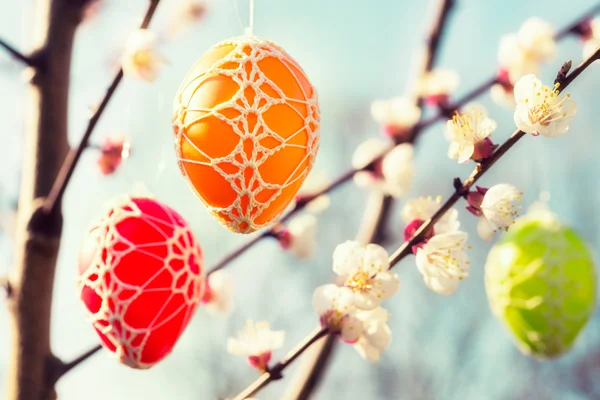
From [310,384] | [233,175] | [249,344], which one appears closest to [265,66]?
[233,175]

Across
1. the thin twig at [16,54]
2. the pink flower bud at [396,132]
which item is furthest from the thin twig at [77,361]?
the pink flower bud at [396,132]

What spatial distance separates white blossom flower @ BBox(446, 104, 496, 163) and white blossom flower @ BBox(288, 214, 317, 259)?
1.73ft

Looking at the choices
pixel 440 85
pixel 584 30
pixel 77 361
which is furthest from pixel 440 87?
pixel 77 361

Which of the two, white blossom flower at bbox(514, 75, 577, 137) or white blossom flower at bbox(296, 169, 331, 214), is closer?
white blossom flower at bbox(514, 75, 577, 137)

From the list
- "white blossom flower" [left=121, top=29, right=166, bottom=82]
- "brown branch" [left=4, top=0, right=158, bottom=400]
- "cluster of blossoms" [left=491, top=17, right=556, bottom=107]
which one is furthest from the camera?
"cluster of blossoms" [left=491, top=17, right=556, bottom=107]

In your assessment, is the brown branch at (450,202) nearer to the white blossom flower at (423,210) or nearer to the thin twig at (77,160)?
the white blossom flower at (423,210)

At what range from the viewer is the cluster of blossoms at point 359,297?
2.23 feet

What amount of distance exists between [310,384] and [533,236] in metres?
0.49

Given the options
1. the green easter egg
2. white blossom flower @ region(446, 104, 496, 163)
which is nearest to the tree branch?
the green easter egg

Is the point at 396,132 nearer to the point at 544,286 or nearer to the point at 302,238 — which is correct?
the point at 302,238

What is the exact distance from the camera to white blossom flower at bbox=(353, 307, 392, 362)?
→ 0.77 meters

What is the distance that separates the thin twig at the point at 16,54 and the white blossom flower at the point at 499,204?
0.72 m

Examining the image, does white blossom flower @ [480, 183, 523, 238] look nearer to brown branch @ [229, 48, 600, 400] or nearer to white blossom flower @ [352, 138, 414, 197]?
brown branch @ [229, 48, 600, 400]

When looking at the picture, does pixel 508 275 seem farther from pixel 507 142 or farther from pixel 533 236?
pixel 507 142
